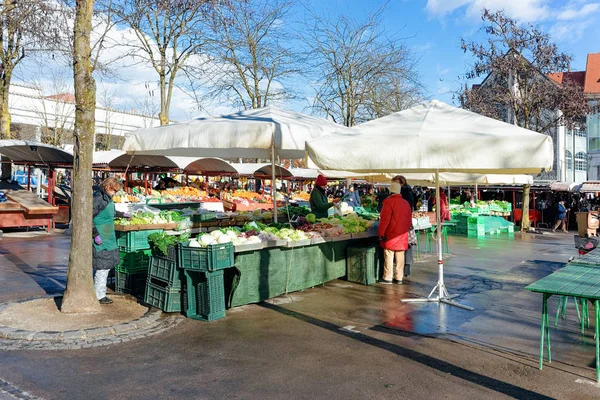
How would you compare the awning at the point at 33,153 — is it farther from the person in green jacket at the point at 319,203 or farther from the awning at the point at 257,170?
the person in green jacket at the point at 319,203

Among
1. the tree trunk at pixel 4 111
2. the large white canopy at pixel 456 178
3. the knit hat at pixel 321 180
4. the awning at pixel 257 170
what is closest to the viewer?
the knit hat at pixel 321 180

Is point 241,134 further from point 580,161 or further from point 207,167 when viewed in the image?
point 580,161

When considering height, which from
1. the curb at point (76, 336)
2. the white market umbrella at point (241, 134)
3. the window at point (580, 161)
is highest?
the window at point (580, 161)

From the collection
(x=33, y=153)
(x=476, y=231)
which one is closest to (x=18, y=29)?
(x=33, y=153)

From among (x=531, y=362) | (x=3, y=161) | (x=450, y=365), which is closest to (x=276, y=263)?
(x=450, y=365)

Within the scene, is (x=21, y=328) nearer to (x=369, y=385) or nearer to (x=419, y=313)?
(x=369, y=385)

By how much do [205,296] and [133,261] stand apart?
84.8 inches

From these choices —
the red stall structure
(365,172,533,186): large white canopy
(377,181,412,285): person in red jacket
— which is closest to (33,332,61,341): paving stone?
(377,181,412,285): person in red jacket

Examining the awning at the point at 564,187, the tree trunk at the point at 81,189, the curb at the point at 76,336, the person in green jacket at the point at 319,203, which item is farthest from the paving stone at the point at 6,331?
the awning at the point at 564,187

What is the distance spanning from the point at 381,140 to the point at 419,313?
251cm

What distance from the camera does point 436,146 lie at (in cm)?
616

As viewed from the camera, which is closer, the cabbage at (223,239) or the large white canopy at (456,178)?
the cabbage at (223,239)

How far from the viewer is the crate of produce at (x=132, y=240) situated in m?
8.14

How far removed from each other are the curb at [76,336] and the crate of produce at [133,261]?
194cm
